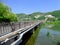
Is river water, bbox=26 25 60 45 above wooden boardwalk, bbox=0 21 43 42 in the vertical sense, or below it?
below

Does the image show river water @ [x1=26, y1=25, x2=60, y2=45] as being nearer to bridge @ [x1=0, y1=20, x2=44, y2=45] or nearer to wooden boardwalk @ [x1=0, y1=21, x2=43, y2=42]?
wooden boardwalk @ [x1=0, y1=21, x2=43, y2=42]

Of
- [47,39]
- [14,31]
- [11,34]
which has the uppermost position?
[11,34]

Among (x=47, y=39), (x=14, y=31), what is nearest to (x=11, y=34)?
(x=14, y=31)

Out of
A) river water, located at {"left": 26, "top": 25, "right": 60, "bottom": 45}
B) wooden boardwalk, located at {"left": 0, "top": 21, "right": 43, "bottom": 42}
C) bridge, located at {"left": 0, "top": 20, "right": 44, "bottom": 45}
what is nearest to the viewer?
wooden boardwalk, located at {"left": 0, "top": 21, "right": 43, "bottom": 42}

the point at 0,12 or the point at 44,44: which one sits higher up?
the point at 0,12

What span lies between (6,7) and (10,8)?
2993mm

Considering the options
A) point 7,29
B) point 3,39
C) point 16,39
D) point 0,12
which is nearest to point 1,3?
point 0,12

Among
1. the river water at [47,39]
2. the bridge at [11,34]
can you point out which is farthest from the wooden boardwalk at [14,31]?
the river water at [47,39]

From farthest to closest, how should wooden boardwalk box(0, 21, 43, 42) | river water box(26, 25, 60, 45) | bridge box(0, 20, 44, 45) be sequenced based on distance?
river water box(26, 25, 60, 45), bridge box(0, 20, 44, 45), wooden boardwalk box(0, 21, 43, 42)

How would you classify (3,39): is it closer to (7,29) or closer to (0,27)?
(0,27)

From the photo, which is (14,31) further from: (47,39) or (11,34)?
(47,39)

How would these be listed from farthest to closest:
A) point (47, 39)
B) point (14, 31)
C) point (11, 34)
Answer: point (47, 39)
point (14, 31)
point (11, 34)

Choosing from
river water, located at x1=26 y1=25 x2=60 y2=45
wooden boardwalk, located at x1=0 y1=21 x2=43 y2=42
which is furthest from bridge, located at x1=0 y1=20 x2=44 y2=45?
river water, located at x1=26 y1=25 x2=60 y2=45

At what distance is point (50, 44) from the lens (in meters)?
23.3
